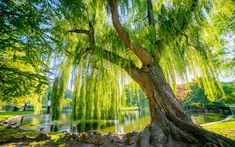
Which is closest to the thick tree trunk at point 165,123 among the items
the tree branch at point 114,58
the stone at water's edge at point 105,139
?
the tree branch at point 114,58

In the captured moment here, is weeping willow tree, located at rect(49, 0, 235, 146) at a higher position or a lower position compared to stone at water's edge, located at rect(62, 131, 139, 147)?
higher

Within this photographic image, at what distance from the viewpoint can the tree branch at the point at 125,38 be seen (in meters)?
4.54

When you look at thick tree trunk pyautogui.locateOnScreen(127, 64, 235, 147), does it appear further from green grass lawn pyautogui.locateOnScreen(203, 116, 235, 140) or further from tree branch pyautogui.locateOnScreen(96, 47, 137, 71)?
green grass lawn pyautogui.locateOnScreen(203, 116, 235, 140)

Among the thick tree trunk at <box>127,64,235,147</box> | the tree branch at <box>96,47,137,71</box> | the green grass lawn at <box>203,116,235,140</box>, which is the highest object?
the tree branch at <box>96,47,137,71</box>

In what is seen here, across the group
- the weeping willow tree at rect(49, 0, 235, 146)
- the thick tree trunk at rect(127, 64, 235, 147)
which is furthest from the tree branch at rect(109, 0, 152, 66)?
the thick tree trunk at rect(127, 64, 235, 147)

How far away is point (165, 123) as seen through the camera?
3.91 m

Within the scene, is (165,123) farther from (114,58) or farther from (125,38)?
(125,38)

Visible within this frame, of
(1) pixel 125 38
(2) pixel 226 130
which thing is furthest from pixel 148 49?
(2) pixel 226 130

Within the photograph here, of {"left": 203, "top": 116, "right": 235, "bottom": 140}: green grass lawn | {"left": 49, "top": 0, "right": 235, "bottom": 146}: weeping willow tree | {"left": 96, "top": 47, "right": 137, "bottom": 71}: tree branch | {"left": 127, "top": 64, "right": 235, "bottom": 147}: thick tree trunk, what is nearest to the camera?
{"left": 127, "top": 64, "right": 235, "bottom": 147}: thick tree trunk

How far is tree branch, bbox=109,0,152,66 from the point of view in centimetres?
454

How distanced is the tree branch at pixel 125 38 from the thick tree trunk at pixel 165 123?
1.03 ft

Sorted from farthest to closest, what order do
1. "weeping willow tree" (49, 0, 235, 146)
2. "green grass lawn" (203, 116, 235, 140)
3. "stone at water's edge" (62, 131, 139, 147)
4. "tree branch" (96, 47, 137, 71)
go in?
1. "green grass lawn" (203, 116, 235, 140)
2. "tree branch" (96, 47, 137, 71)
3. "stone at water's edge" (62, 131, 139, 147)
4. "weeping willow tree" (49, 0, 235, 146)

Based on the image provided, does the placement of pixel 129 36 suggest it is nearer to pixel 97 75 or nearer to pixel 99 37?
pixel 99 37

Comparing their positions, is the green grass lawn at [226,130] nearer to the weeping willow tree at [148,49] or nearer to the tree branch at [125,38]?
the weeping willow tree at [148,49]
